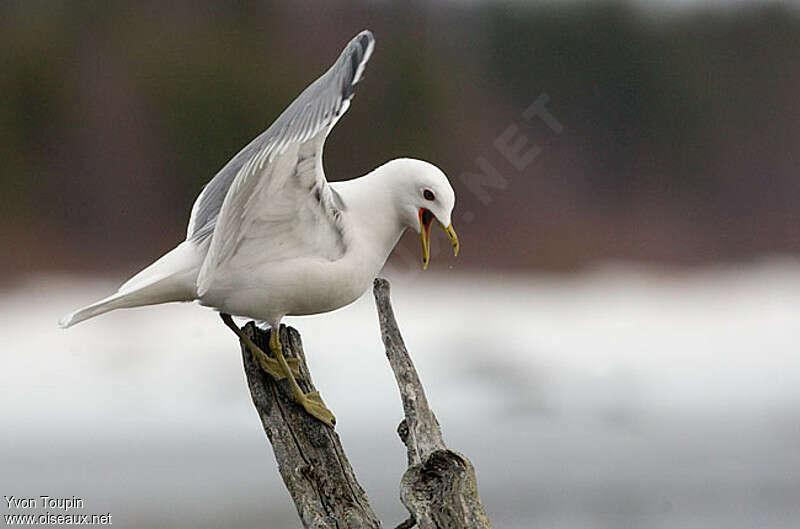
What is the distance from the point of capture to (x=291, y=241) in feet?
9.53

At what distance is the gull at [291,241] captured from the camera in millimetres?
2805

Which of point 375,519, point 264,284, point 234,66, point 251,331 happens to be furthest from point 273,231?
point 234,66

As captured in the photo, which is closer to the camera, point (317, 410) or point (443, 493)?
point (443, 493)

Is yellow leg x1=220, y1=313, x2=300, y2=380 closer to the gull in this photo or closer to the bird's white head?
the gull

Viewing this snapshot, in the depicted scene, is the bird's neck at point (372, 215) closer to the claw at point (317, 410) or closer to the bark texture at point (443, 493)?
the claw at point (317, 410)

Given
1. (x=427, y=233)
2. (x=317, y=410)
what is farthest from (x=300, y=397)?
(x=427, y=233)

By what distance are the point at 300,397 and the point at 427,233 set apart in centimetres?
46

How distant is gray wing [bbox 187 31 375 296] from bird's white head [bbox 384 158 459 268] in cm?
15

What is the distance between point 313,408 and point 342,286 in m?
0.29

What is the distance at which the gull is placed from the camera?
2.80 m

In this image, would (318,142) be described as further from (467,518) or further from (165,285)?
(467,518)

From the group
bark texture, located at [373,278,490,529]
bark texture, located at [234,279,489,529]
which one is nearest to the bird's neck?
bark texture, located at [234,279,489,529]

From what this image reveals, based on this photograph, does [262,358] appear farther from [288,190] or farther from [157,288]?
[288,190]

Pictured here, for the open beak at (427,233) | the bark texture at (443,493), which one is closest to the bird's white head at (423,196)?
the open beak at (427,233)
